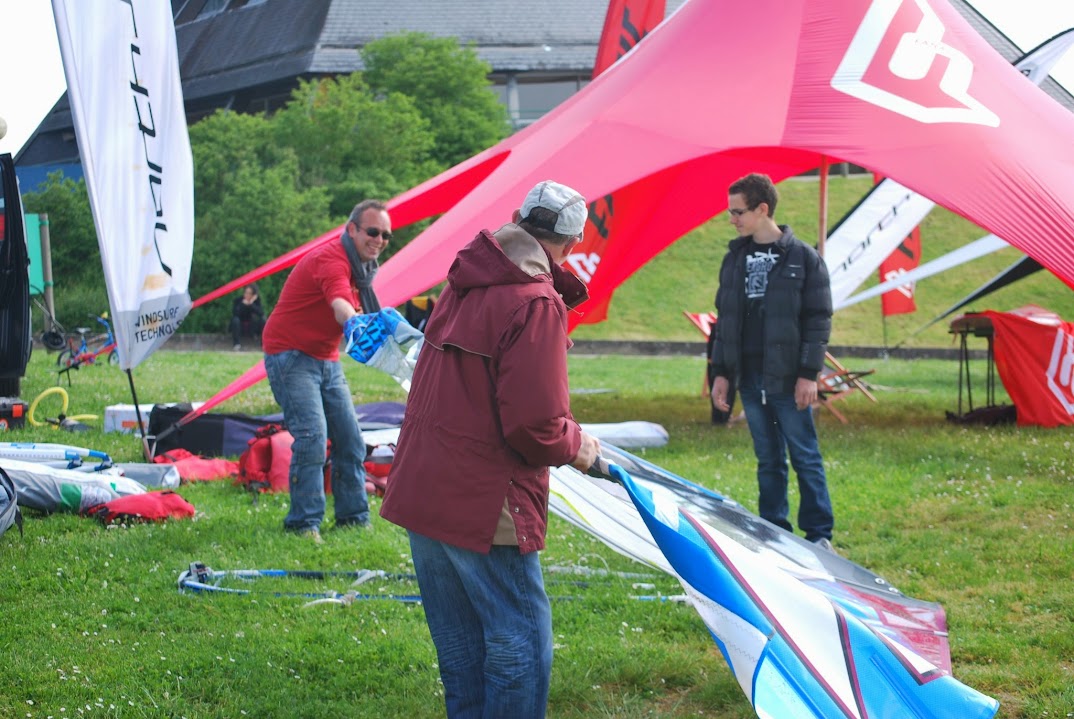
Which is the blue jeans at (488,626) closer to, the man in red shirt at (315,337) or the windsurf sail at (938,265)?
the man in red shirt at (315,337)

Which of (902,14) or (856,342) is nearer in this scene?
(902,14)

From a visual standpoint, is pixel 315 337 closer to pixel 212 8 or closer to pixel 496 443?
pixel 496 443

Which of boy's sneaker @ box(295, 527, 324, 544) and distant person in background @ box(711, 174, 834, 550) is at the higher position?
distant person in background @ box(711, 174, 834, 550)

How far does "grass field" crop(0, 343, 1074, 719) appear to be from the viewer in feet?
12.8

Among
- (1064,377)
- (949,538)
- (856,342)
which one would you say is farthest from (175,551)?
(856,342)

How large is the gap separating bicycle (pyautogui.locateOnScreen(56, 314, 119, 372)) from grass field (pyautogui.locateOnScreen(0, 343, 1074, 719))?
7.17m

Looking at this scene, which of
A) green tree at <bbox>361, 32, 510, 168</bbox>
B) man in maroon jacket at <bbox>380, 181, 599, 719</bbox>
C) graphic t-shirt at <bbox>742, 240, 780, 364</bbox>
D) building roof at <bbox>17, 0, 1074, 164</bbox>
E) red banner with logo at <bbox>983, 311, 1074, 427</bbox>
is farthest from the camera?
building roof at <bbox>17, 0, 1074, 164</bbox>

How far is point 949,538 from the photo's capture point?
602 cm

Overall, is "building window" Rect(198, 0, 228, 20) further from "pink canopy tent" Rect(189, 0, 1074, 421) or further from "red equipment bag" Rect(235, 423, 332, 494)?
"red equipment bag" Rect(235, 423, 332, 494)

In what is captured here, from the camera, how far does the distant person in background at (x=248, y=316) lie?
22.8 metres

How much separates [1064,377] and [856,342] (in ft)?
47.7

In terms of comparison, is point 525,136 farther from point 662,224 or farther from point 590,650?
point 590,650

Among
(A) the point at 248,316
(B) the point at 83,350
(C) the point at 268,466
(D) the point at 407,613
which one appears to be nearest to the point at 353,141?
(A) the point at 248,316

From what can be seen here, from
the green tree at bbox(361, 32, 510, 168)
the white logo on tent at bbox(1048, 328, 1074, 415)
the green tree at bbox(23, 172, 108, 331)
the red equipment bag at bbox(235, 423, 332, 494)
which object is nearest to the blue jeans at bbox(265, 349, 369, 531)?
the red equipment bag at bbox(235, 423, 332, 494)
